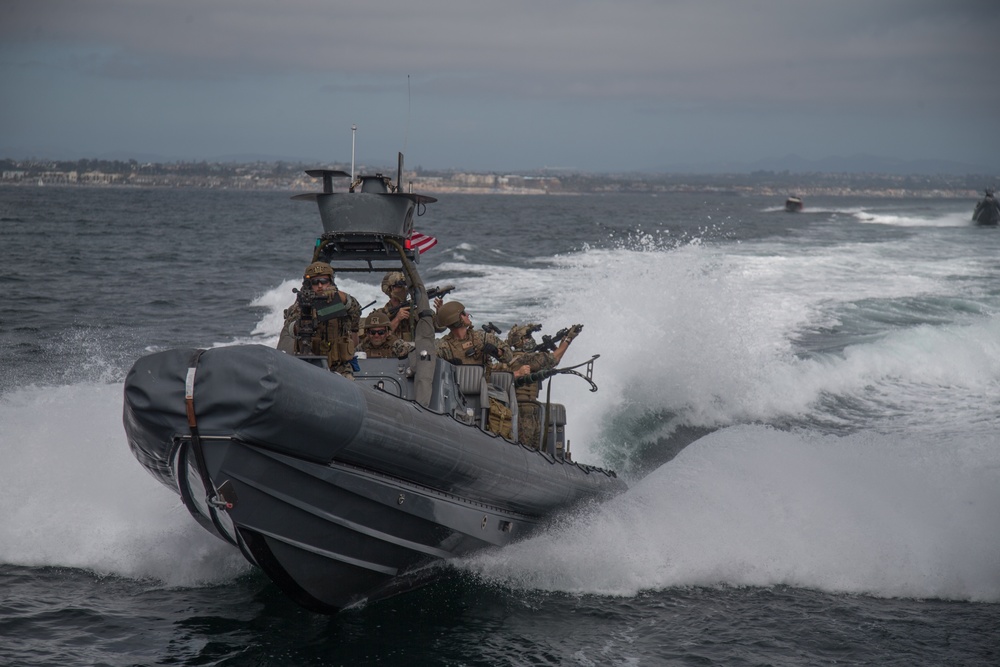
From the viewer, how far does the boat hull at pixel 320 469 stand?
6.67 metres

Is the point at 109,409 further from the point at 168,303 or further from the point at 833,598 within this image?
the point at 168,303

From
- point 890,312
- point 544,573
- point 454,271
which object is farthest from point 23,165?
point 544,573

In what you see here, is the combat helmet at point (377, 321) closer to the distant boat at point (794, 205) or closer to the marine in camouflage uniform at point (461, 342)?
the marine in camouflage uniform at point (461, 342)

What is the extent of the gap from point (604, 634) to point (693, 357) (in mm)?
9502

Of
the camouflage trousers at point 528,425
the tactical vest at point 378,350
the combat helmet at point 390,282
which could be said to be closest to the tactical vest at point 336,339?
the tactical vest at point 378,350

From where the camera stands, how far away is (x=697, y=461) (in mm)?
11430

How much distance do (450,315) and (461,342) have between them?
33 centimetres

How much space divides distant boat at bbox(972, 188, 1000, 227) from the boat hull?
207 feet

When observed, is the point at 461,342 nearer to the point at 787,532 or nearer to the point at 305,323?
the point at 305,323

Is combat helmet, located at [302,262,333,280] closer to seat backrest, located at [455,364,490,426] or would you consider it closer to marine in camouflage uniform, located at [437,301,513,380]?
marine in camouflage uniform, located at [437,301,513,380]

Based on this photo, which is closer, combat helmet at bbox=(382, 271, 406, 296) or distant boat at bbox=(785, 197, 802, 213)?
combat helmet at bbox=(382, 271, 406, 296)

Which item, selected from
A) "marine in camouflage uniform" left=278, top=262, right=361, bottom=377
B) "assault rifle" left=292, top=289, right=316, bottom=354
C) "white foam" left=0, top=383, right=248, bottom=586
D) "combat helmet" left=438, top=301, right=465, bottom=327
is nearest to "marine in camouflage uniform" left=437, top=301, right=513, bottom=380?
"combat helmet" left=438, top=301, right=465, bottom=327

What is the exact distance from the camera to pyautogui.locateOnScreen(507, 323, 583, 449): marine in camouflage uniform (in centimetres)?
1045

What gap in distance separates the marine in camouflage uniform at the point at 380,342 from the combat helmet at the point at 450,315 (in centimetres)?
45
